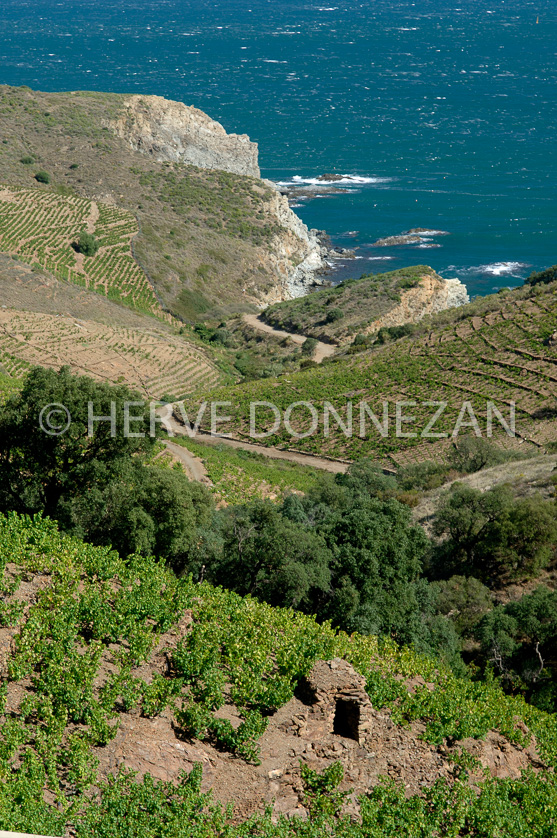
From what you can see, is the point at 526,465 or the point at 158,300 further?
the point at 158,300

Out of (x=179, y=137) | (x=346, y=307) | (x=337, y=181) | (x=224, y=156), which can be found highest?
(x=179, y=137)

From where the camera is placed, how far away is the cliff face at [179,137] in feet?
422

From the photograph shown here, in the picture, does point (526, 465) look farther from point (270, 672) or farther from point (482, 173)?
point (482, 173)

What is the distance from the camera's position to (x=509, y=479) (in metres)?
38.3

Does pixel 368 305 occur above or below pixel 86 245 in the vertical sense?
below

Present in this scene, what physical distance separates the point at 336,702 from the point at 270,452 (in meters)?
37.2

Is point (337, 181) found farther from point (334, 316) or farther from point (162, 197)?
point (334, 316)

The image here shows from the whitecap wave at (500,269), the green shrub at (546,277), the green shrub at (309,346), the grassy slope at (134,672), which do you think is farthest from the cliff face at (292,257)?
the grassy slope at (134,672)

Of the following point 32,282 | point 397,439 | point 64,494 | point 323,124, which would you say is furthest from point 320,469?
point 323,124

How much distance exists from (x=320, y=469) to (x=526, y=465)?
14466 millimetres

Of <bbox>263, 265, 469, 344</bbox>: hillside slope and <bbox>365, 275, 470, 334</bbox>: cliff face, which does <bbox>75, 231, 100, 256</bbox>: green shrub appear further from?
<bbox>365, 275, 470, 334</bbox>: cliff face

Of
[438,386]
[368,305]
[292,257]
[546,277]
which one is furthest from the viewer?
[292,257]

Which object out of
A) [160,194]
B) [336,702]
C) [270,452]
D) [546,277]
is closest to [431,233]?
[160,194]

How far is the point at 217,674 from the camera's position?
16625mm
